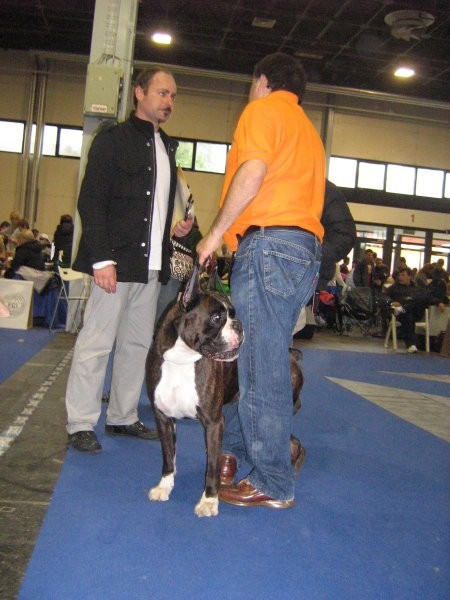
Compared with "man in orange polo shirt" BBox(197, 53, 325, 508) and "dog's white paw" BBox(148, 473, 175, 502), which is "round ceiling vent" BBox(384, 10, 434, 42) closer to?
"man in orange polo shirt" BBox(197, 53, 325, 508)

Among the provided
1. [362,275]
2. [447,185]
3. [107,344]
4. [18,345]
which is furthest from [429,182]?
[107,344]

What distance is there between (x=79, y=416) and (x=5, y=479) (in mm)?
606

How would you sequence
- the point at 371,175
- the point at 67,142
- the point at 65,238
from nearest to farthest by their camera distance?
1. the point at 65,238
2. the point at 67,142
3. the point at 371,175

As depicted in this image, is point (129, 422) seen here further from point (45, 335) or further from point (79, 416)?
point (45, 335)

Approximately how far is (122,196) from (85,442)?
128 centimetres

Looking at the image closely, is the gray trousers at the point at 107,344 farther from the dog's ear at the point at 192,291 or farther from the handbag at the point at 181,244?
the dog's ear at the point at 192,291

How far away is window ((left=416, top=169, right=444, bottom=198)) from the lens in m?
18.6

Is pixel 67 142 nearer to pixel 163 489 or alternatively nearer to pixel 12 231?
pixel 12 231

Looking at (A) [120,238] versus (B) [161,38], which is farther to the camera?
(B) [161,38]

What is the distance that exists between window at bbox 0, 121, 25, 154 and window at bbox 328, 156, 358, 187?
9027mm

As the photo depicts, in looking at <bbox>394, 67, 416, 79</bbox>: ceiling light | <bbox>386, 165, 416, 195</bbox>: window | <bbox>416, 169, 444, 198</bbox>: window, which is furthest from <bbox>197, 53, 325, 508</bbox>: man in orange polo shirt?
<bbox>416, 169, 444, 198</bbox>: window

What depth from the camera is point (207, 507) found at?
233 centimetres

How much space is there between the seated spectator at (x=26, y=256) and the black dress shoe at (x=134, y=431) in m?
6.45

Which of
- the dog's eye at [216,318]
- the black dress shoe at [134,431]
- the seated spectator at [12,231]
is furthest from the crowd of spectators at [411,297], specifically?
the dog's eye at [216,318]
